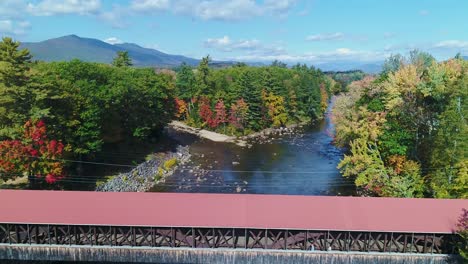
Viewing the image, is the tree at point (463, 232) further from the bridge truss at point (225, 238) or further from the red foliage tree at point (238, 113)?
the red foliage tree at point (238, 113)

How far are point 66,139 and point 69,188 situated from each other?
512 centimetres

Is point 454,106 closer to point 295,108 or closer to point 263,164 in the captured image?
point 263,164

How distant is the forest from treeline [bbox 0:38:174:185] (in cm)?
8

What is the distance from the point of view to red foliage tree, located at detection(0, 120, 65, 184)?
2869cm

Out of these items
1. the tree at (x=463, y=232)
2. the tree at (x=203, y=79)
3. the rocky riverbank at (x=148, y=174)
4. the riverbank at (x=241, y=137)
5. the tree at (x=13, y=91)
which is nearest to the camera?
the tree at (x=463, y=232)

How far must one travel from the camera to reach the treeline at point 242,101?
216ft

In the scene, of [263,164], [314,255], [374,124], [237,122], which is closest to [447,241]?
[314,255]

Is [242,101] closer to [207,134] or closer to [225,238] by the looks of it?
[207,134]

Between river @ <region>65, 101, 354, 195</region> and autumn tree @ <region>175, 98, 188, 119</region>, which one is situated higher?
autumn tree @ <region>175, 98, 188, 119</region>

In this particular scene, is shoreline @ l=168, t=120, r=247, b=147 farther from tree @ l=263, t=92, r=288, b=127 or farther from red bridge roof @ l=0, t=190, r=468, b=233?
red bridge roof @ l=0, t=190, r=468, b=233

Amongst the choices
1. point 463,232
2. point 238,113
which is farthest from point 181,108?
point 463,232

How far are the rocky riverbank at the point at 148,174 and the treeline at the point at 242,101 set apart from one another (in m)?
15.4

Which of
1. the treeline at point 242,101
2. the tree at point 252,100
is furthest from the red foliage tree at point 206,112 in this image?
the tree at point 252,100

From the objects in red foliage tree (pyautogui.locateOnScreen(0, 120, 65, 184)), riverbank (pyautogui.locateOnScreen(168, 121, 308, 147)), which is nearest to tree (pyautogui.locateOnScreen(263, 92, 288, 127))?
riverbank (pyautogui.locateOnScreen(168, 121, 308, 147))
